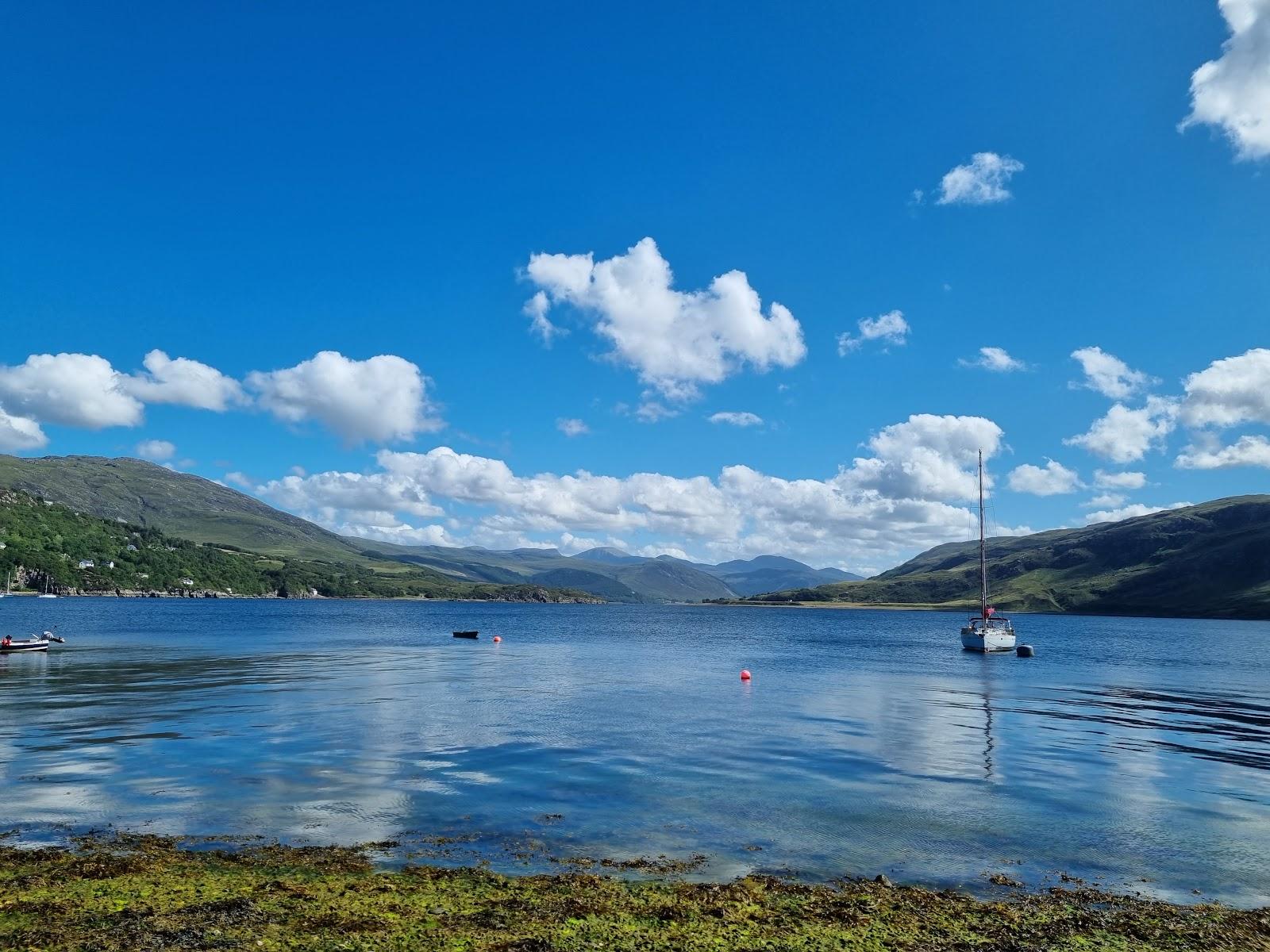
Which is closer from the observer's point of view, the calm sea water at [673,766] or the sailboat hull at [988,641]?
the calm sea water at [673,766]

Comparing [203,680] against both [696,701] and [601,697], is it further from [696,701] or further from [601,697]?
[696,701]

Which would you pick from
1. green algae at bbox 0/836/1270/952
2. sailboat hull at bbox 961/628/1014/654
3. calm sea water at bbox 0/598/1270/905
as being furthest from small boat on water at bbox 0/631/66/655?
sailboat hull at bbox 961/628/1014/654

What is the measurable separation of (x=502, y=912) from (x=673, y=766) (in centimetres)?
1982

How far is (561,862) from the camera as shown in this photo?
21.3 metres

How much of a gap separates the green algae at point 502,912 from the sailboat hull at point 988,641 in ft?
407

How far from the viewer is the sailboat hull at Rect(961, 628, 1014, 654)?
133 metres

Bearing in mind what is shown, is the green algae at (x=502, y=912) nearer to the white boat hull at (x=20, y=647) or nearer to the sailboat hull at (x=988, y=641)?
the white boat hull at (x=20, y=647)

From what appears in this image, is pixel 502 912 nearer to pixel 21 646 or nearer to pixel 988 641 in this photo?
pixel 21 646

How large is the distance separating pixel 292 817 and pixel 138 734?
20.2 metres

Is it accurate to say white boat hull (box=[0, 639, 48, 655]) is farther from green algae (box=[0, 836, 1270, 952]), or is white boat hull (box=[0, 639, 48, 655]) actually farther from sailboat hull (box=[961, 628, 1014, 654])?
sailboat hull (box=[961, 628, 1014, 654])

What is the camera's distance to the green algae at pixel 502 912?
1495cm

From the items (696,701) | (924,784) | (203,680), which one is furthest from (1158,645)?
(203,680)

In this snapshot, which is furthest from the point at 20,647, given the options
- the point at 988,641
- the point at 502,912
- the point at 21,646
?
the point at 988,641

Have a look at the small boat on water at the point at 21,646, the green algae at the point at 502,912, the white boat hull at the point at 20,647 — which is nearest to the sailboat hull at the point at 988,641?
the green algae at the point at 502,912
